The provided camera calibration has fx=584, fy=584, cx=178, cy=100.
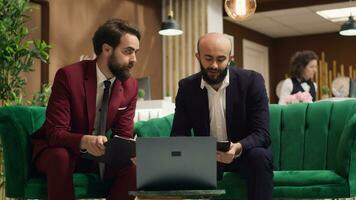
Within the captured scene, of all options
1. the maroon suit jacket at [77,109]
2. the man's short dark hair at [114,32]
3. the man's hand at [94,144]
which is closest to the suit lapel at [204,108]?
the maroon suit jacket at [77,109]

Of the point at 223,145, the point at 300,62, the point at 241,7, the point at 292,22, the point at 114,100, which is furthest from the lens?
the point at 292,22

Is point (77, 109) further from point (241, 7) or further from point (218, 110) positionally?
point (241, 7)

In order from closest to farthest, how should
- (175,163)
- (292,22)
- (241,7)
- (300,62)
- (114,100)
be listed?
(175,163)
(114,100)
(241,7)
(300,62)
(292,22)

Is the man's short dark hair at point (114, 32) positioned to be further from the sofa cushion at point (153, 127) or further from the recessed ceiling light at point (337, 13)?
the recessed ceiling light at point (337, 13)

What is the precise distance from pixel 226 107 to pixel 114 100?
58cm

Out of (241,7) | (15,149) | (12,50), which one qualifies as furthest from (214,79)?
(241,7)

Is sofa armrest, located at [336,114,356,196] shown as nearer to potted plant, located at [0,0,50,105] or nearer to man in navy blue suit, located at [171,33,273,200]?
man in navy blue suit, located at [171,33,273,200]

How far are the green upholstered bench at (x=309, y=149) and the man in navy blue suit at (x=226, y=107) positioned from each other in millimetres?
198

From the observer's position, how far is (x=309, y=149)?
11.2 ft

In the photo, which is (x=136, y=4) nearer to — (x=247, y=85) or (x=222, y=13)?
(x=222, y=13)

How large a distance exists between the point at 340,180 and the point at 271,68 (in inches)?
354

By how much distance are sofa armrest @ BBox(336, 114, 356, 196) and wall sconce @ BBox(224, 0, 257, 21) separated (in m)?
2.54

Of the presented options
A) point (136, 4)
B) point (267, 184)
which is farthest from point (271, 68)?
point (267, 184)

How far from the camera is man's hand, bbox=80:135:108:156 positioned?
103 inches
